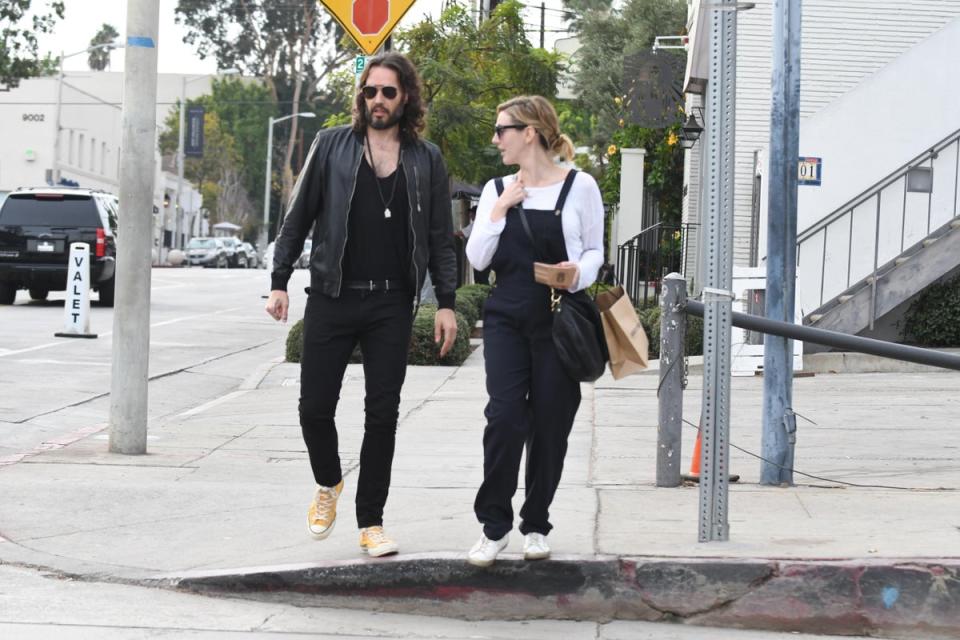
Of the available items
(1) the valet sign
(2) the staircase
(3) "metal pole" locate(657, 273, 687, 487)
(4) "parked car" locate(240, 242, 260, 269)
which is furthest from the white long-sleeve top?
(4) "parked car" locate(240, 242, 260, 269)

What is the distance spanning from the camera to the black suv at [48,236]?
2305cm

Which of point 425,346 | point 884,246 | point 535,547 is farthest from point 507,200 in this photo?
point 884,246

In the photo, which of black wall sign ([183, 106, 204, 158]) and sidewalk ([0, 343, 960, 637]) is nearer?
sidewalk ([0, 343, 960, 637])

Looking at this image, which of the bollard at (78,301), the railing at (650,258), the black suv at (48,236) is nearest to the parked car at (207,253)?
the black suv at (48,236)

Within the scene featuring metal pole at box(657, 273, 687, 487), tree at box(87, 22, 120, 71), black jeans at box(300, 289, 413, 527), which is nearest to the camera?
black jeans at box(300, 289, 413, 527)

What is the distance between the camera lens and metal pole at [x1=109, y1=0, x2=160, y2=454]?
845cm

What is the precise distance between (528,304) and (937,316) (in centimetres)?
1032

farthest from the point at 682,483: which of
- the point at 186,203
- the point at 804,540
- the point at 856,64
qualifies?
the point at 186,203

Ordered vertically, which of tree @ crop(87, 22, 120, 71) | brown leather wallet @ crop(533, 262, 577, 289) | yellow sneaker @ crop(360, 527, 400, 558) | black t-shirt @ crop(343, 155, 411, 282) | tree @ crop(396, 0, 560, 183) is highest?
tree @ crop(87, 22, 120, 71)

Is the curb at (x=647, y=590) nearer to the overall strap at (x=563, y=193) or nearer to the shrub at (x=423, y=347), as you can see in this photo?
the overall strap at (x=563, y=193)

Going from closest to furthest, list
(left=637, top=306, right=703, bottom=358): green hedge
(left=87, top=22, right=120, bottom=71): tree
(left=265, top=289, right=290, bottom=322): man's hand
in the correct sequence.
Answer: (left=265, top=289, right=290, bottom=322): man's hand < (left=637, top=306, right=703, bottom=358): green hedge < (left=87, top=22, right=120, bottom=71): tree

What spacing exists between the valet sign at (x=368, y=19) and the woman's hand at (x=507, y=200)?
153 inches

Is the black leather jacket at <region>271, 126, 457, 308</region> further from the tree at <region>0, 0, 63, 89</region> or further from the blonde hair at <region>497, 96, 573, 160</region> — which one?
the tree at <region>0, 0, 63, 89</region>

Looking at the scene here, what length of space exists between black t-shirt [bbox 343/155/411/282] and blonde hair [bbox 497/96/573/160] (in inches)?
21.1
